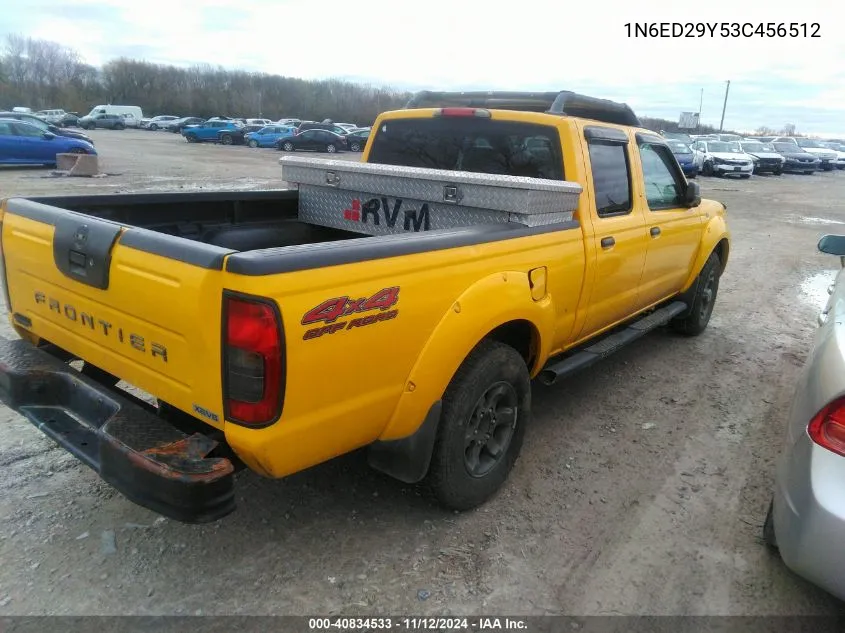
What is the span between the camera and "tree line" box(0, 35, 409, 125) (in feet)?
264

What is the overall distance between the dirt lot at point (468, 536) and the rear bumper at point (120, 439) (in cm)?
58

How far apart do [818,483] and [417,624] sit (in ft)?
5.13

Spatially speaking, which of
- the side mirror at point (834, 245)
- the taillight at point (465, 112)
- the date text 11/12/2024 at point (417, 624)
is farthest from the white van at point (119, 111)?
the date text 11/12/2024 at point (417, 624)

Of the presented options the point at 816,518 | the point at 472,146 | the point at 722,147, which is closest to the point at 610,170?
the point at 472,146

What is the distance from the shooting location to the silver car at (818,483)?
2170 millimetres

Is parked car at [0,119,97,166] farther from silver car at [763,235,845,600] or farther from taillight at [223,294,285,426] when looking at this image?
silver car at [763,235,845,600]

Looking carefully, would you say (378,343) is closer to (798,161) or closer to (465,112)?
(465,112)

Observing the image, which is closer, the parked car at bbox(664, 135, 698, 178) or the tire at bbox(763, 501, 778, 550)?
the tire at bbox(763, 501, 778, 550)

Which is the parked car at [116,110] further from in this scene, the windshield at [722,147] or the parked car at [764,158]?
the parked car at [764,158]

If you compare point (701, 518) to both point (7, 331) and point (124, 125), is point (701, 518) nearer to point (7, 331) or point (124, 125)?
point (7, 331)

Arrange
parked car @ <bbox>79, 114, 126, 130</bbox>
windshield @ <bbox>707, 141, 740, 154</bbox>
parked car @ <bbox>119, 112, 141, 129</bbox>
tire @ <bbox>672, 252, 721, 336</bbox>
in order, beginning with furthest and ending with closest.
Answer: parked car @ <bbox>119, 112, 141, 129</bbox>
parked car @ <bbox>79, 114, 126, 130</bbox>
windshield @ <bbox>707, 141, 740, 154</bbox>
tire @ <bbox>672, 252, 721, 336</bbox>

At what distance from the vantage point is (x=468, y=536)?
3.04 m

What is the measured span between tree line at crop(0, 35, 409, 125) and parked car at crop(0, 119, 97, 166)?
64.0 m

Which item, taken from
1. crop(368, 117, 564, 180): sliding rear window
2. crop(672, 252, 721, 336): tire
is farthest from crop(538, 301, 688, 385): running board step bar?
crop(368, 117, 564, 180): sliding rear window
